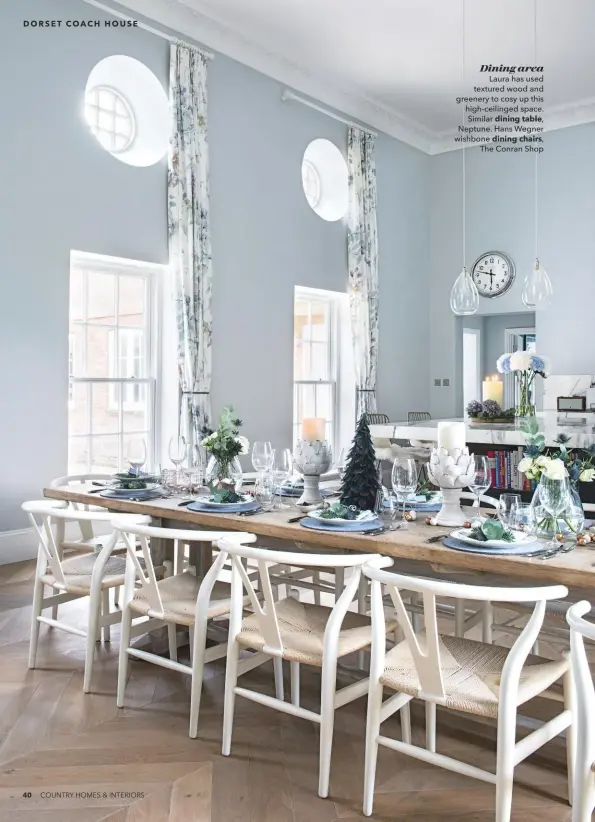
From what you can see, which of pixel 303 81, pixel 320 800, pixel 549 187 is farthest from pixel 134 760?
pixel 549 187

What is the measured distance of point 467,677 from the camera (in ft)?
6.63

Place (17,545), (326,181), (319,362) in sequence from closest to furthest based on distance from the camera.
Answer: (17,545) < (326,181) < (319,362)

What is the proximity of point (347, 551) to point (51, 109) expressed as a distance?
3.71 meters

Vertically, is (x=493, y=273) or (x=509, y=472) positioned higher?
(x=493, y=273)

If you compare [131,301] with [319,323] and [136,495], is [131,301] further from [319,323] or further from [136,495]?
[136,495]

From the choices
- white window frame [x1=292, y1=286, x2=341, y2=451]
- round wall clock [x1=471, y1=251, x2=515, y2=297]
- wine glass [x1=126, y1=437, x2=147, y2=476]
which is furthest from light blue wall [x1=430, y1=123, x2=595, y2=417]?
wine glass [x1=126, y1=437, x2=147, y2=476]

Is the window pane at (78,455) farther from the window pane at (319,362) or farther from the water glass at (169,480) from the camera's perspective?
the window pane at (319,362)

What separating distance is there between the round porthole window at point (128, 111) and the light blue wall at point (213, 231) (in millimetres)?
106

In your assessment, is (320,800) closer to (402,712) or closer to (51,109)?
(402,712)

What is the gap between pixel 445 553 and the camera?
224cm

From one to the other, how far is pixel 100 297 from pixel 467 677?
425 centimetres

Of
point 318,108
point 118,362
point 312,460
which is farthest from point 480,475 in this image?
point 318,108

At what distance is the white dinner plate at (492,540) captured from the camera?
2.24 m

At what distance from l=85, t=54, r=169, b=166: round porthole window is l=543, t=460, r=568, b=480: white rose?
4194mm
